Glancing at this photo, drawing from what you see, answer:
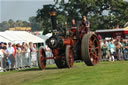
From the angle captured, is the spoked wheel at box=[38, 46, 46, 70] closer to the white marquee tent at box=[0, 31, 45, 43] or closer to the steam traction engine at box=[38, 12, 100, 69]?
the steam traction engine at box=[38, 12, 100, 69]

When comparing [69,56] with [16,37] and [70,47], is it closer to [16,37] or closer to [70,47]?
[70,47]

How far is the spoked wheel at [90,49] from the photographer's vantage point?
15.4 meters

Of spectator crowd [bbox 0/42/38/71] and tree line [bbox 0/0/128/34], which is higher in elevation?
tree line [bbox 0/0/128/34]

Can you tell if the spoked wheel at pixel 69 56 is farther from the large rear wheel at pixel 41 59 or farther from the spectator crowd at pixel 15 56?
the spectator crowd at pixel 15 56

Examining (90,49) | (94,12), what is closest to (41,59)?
(90,49)

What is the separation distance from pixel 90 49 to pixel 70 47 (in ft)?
3.16

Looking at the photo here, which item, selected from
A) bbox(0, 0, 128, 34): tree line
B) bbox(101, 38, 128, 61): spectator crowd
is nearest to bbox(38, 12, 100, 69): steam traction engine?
bbox(101, 38, 128, 61): spectator crowd

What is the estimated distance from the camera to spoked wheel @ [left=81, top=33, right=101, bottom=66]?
50.6ft

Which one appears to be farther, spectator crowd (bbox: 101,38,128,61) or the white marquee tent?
the white marquee tent

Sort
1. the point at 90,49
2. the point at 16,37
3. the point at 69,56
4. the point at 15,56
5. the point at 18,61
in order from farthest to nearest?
the point at 16,37, the point at 18,61, the point at 15,56, the point at 90,49, the point at 69,56

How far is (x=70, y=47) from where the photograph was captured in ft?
51.5

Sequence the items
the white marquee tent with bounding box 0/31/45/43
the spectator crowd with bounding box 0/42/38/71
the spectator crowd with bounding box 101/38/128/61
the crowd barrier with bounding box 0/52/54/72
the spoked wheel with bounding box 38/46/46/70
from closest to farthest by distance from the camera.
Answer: the spoked wheel with bounding box 38/46/46/70, the crowd barrier with bounding box 0/52/54/72, the spectator crowd with bounding box 0/42/38/71, the spectator crowd with bounding box 101/38/128/61, the white marquee tent with bounding box 0/31/45/43

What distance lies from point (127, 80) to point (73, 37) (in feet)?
22.4

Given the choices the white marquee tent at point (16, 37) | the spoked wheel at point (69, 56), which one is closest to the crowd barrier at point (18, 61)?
the spoked wheel at point (69, 56)
